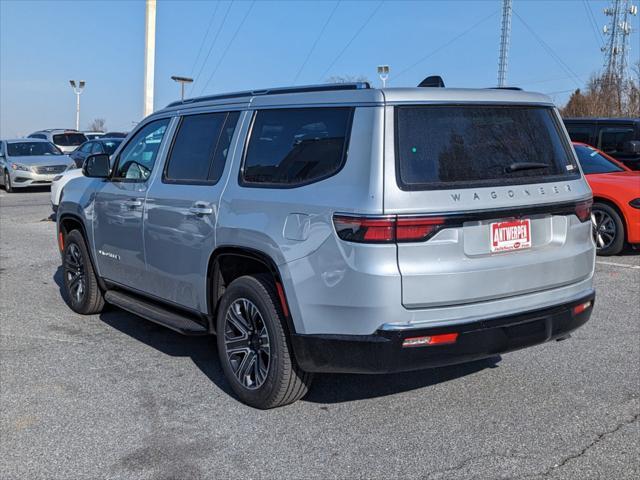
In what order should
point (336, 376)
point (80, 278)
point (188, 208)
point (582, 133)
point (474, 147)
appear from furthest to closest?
point (582, 133), point (80, 278), point (336, 376), point (188, 208), point (474, 147)

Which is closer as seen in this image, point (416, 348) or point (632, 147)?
point (416, 348)

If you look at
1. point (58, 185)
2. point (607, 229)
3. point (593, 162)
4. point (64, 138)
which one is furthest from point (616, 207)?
point (64, 138)

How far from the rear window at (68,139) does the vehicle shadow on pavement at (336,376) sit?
1048 inches

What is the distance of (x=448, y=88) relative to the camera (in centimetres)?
407

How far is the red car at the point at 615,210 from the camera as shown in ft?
32.2

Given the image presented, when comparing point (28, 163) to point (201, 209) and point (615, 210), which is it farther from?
point (201, 209)

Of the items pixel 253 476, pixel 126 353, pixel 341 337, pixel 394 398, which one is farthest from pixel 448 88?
pixel 126 353

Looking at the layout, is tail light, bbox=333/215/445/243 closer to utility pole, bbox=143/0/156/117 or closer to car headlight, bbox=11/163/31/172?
utility pole, bbox=143/0/156/117

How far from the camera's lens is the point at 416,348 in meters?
3.76

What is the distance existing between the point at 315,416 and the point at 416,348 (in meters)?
0.97

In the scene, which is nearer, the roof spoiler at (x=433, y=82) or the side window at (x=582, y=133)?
the roof spoiler at (x=433, y=82)

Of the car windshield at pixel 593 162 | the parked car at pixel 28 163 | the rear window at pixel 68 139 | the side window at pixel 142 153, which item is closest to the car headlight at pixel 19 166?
the parked car at pixel 28 163

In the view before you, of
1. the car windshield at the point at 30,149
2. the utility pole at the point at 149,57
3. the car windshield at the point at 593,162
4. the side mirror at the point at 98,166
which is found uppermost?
the utility pole at the point at 149,57

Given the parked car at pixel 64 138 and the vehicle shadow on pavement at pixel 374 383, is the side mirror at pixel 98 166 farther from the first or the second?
the parked car at pixel 64 138
